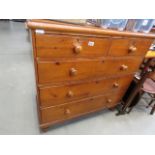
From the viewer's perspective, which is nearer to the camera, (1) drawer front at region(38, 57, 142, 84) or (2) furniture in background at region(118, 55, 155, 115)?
(1) drawer front at region(38, 57, 142, 84)

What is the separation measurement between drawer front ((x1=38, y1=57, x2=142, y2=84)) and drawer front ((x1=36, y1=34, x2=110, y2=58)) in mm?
57

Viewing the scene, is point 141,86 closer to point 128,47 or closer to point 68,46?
point 128,47

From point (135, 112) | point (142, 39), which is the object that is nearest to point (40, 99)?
point (142, 39)

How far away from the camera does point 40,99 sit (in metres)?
1.01

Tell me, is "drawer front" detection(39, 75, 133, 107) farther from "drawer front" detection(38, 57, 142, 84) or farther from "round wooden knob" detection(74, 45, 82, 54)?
"round wooden knob" detection(74, 45, 82, 54)

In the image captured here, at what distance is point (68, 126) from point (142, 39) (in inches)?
46.2

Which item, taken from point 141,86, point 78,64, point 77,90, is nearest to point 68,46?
point 78,64

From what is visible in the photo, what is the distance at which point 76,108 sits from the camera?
51.5 inches

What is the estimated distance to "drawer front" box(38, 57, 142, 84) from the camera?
0.86 metres

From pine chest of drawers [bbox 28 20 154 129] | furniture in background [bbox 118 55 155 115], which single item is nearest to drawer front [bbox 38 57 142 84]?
pine chest of drawers [bbox 28 20 154 129]

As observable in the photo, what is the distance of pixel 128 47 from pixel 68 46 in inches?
21.2

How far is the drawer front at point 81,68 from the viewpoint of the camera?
864mm

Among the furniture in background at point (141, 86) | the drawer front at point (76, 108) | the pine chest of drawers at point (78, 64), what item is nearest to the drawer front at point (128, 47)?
the pine chest of drawers at point (78, 64)
